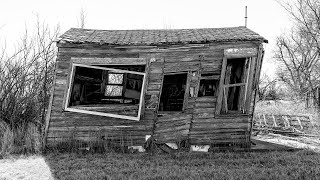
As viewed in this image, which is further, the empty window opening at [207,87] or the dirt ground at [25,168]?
the empty window opening at [207,87]

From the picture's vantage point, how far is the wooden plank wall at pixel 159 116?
7.92 meters

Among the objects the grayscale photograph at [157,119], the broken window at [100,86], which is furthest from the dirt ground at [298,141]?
the broken window at [100,86]

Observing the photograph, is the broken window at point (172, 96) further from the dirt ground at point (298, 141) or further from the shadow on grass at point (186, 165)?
the shadow on grass at point (186, 165)

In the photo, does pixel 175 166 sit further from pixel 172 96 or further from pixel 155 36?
pixel 172 96

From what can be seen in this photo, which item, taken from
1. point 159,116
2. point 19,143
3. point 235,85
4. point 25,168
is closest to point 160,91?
point 159,116

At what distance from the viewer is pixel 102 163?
22.0ft

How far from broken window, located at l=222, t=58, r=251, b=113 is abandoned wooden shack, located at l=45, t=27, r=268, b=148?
0.11 ft

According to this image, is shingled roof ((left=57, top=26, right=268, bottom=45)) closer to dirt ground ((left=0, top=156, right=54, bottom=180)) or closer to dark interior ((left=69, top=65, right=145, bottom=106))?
dark interior ((left=69, top=65, right=145, bottom=106))

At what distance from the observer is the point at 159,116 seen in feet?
26.8

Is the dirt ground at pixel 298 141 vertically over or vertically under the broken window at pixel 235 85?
under

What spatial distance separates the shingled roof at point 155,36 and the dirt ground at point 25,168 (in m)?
3.29

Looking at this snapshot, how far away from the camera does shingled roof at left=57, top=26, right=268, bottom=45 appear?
802 centimetres

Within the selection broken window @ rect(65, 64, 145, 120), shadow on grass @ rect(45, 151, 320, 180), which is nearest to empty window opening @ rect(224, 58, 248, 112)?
shadow on grass @ rect(45, 151, 320, 180)

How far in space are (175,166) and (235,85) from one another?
3242 mm
